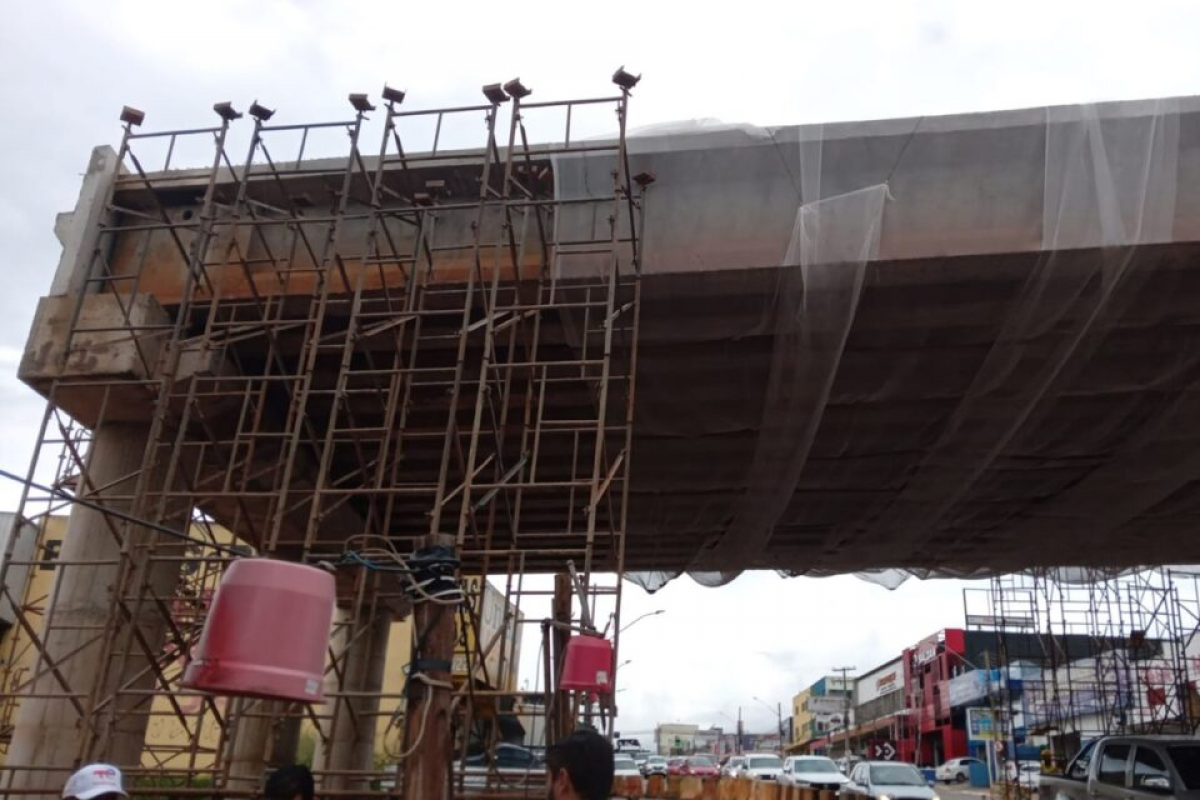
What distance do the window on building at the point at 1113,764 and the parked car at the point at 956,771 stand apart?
35.8 m

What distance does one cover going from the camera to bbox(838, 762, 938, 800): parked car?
59.8 ft

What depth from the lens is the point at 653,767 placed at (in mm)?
39500

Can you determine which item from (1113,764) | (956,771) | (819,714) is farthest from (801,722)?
(1113,764)

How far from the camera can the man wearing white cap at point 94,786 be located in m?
4.52

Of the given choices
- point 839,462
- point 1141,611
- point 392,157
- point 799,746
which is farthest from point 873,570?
point 799,746

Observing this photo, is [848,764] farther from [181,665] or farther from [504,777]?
[504,777]

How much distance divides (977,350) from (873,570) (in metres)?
8.40

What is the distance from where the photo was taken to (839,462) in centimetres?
1345

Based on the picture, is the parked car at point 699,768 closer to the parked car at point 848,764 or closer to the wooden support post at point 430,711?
the parked car at point 848,764

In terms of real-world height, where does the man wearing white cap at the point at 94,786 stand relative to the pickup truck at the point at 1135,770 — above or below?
below

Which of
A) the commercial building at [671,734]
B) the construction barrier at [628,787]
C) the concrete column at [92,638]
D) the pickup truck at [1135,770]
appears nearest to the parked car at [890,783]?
the pickup truck at [1135,770]

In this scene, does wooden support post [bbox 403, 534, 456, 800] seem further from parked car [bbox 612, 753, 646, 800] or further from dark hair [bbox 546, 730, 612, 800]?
parked car [bbox 612, 753, 646, 800]

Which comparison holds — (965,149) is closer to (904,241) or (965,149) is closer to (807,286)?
(904,241)

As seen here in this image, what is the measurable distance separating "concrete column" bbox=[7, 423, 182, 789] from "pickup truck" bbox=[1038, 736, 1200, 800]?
10166 mm
